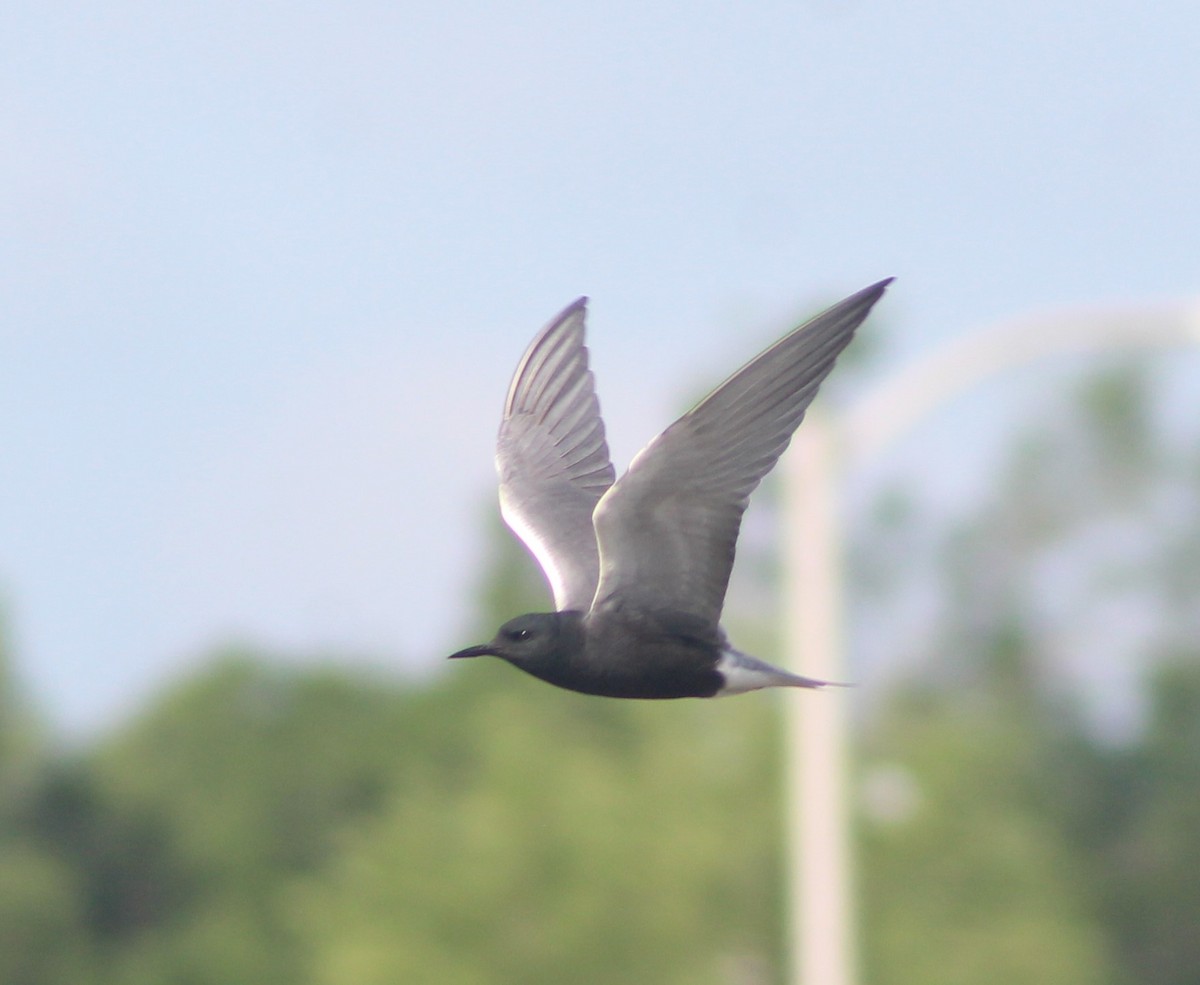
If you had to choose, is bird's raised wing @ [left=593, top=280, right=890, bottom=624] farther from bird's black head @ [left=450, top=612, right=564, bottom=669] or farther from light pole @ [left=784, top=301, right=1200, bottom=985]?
light pole @ [left=784, top=301, right=1200, bottom=985]

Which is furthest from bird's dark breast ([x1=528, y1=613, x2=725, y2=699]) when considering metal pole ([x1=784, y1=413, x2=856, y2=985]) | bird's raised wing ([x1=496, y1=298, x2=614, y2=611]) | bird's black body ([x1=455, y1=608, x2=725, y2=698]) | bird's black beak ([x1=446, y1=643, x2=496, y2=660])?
metal pole ([x1=784, y1=413, x2=856, y2=985])

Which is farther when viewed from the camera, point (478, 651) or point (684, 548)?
point (684, 548)

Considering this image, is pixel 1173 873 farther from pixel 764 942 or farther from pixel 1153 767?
pixel 764 942

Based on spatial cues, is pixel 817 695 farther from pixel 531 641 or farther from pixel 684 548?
pixel 531 641

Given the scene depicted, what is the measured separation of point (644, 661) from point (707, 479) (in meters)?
0.71

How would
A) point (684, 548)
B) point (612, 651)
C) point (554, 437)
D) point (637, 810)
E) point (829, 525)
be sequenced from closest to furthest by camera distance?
point (612, 651), point (684, 548), point (554, 437), point (829, 525), point (637, 810)

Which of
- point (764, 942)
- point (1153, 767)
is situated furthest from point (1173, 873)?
point (764, 942)

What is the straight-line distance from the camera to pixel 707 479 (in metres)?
9.54

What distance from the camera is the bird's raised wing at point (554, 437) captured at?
1114 centimetres

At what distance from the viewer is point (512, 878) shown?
132 ft

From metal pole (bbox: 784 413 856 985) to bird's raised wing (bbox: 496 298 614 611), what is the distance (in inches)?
382

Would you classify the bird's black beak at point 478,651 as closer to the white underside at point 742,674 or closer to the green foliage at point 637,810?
the white underside at point 742,674

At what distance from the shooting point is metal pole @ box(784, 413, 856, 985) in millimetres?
21656

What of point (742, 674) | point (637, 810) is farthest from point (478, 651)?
point (637, 810)
